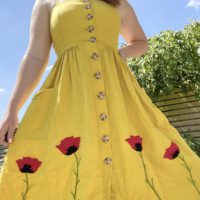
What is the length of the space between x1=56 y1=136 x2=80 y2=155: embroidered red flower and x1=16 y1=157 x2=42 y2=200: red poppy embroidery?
0.30 ft

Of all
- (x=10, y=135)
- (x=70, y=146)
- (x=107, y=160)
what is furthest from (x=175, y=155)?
(x=10, y=135)

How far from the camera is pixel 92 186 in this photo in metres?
1.35

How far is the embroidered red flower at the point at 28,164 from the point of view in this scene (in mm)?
1387

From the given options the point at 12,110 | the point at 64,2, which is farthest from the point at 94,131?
the point at 64,2

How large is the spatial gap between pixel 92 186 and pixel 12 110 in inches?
17.3

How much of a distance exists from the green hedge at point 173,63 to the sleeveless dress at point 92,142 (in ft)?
20.0

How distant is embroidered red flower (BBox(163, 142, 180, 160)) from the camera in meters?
1.49

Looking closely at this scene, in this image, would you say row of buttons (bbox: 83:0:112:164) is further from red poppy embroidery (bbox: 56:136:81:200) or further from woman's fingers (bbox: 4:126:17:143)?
woman's fingers (bbox: 4:126:17:143)

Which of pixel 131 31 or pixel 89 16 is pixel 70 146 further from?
pixel 131 31

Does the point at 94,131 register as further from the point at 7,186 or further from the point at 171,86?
the point at 171,86

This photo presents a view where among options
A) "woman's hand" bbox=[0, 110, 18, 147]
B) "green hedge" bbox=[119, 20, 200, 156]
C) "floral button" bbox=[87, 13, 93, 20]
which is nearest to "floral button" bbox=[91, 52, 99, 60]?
"floral button" bbox=[87, 13, 93, 20]

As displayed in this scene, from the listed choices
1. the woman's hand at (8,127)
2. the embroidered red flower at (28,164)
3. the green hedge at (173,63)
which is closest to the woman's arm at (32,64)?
the woman's hand at (8,127)

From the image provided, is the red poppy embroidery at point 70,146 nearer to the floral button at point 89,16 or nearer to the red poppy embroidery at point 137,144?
the red poppy embroidery at point 137,144

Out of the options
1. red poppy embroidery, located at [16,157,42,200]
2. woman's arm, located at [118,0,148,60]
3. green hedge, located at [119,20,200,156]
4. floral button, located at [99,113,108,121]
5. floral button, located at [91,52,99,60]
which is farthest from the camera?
green hedge, located at [119,20,200,156]
